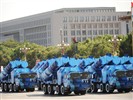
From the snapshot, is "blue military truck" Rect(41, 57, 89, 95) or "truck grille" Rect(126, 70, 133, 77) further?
"truck grille" Rect(126, 70, 133, 77)

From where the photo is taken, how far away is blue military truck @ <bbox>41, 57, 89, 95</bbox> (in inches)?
1401

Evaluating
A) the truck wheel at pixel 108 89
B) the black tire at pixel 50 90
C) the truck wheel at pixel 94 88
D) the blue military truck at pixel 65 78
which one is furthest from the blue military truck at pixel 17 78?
the truck wheel at pixel 108 89

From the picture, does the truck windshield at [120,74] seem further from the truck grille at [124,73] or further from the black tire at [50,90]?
the black tire at [50,90]

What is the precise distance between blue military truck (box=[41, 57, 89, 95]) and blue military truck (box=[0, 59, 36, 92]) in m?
4.51

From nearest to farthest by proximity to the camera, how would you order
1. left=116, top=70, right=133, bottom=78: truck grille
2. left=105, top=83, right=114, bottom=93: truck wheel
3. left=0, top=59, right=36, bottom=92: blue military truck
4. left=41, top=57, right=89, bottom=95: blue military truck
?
left=41, top=57, right=89, bottom=95: blue military truck
left=116, top=70, right=133, bottom=78: truck grille
left=105, top=83, right=114, bottom=93: truck wheel
left=0, top=59, right=36, bottom=92: blue military truck

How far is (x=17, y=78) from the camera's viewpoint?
146 ft

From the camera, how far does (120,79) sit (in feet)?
121

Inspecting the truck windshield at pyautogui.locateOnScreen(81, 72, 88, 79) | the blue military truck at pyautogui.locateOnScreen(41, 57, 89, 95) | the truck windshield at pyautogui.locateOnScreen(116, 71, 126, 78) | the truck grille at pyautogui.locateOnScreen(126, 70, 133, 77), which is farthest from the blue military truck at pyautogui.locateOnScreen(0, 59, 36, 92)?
the truck grille at pyautogui.locateOnScreen(126, 70, 133, 77)

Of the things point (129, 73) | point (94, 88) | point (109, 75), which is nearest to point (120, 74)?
point (129, 73)

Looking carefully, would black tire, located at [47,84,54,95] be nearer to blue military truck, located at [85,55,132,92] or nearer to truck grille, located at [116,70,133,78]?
blue military truck, located at [85,55,132,92]

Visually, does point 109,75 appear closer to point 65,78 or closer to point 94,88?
point 94,88

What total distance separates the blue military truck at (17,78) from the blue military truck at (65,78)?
178 inches

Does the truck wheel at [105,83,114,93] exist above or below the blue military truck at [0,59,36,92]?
below

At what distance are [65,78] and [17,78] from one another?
9.42 m
